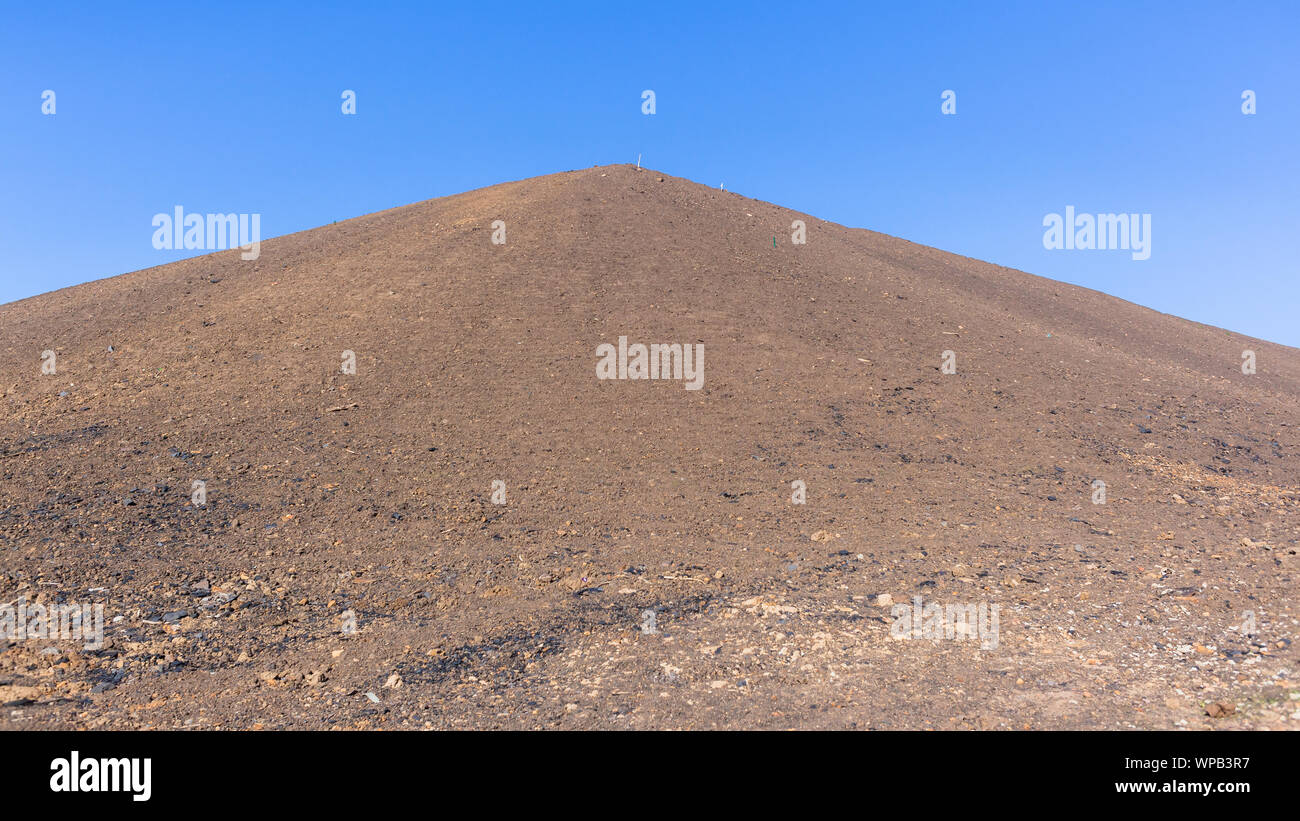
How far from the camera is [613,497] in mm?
10156

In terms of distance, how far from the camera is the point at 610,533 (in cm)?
929

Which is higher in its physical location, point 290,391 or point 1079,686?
point 290,391

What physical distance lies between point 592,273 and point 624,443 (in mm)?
6494

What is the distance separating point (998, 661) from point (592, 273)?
40.6ft

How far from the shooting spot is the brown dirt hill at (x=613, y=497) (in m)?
6.11

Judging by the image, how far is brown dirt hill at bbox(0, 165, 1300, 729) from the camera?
611 centimetres

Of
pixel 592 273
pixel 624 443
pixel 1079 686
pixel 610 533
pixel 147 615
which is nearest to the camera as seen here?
pixel 1079 686

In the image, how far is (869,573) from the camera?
8.41m

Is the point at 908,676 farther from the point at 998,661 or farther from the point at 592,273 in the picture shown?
the point at 592,273

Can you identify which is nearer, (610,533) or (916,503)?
(610,533)

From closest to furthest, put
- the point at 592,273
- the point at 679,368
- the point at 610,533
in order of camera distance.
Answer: the point at 610,533, the point at 679,368, the point at 592,273
